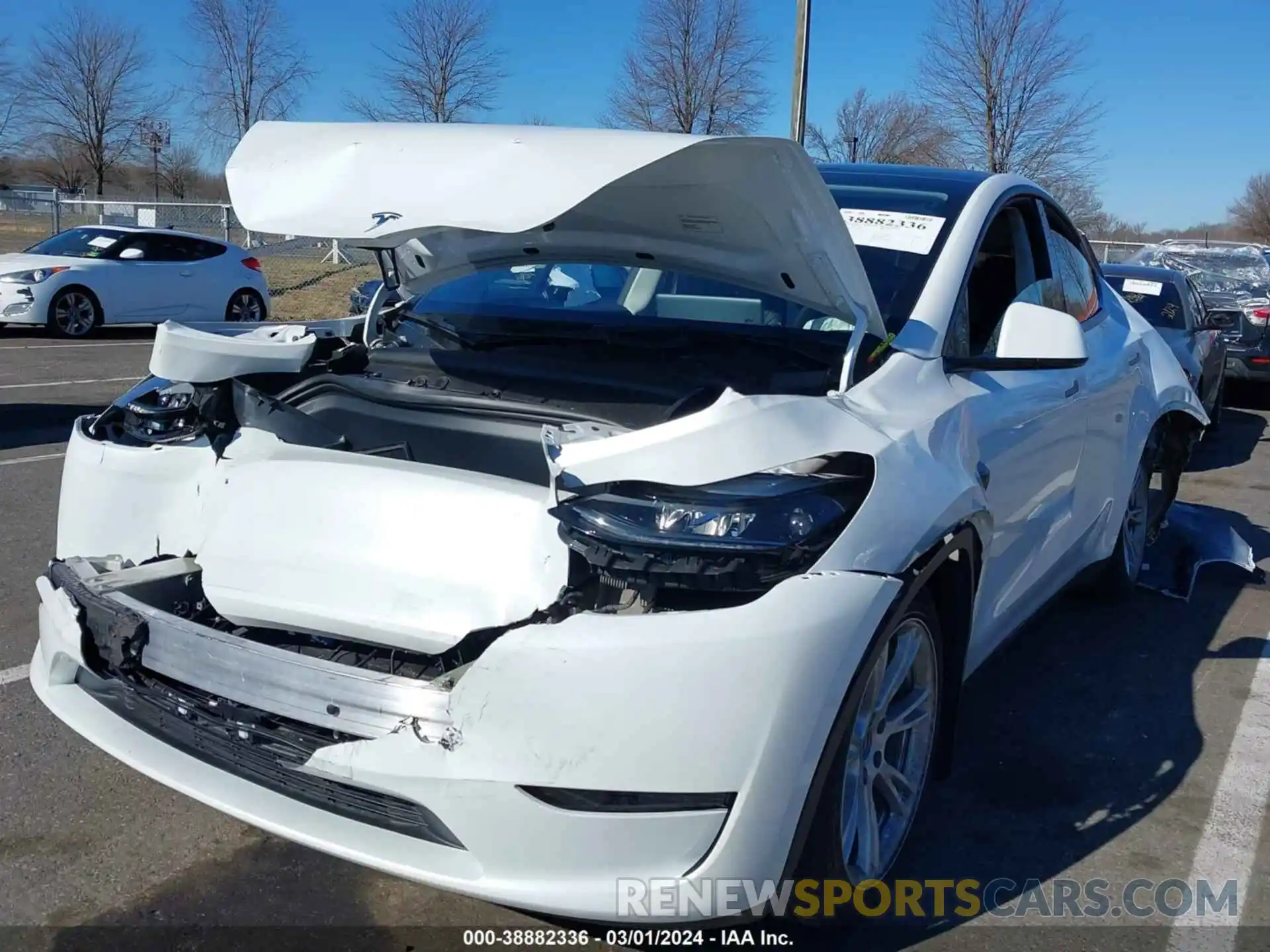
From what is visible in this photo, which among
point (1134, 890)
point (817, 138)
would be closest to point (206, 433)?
point (1134, 890)

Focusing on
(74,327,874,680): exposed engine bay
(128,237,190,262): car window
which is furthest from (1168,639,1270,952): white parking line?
(128,237,190,262): car window

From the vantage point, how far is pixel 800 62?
43.7ft

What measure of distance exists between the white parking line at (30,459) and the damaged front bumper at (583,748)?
5.71 metres

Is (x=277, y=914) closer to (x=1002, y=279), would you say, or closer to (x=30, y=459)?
(x=1002, y=279)

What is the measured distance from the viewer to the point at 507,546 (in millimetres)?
2352

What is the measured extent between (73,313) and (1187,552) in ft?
44.8

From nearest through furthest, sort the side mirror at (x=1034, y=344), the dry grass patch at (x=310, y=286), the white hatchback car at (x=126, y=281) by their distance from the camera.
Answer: the side mirror at (x=1034, y=344), the white hatchback car at (x=126, y=281), the dry grass patch at (x=310, y=286)

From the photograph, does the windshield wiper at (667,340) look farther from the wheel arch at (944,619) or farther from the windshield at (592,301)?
the wheel arch at (944,619)

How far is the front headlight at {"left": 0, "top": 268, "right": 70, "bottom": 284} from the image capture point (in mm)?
14289

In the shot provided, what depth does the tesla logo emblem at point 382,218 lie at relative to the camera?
258cm

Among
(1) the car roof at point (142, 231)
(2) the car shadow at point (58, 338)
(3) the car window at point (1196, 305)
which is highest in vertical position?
(3) the car window at point (1196, 305)

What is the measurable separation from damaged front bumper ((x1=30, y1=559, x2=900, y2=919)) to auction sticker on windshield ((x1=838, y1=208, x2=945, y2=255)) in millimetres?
1392

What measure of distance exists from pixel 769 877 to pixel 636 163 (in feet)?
4.77

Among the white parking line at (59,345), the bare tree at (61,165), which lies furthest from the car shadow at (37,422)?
the bare tree at (61,165)
